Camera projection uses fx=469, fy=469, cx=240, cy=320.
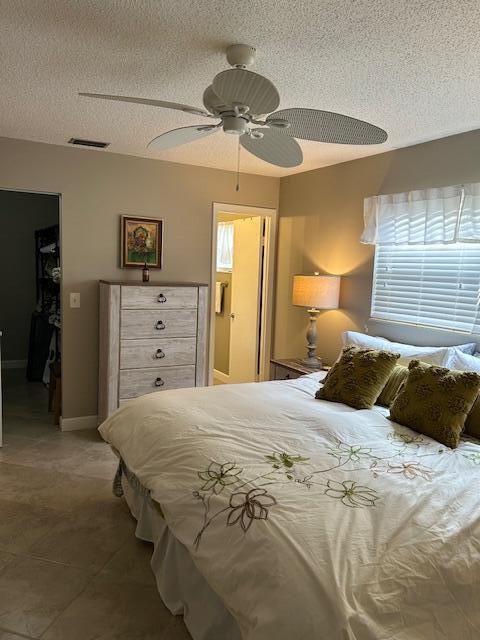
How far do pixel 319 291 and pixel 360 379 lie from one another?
4.27ft

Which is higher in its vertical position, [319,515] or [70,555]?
[319,515]

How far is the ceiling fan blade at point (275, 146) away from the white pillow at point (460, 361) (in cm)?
152

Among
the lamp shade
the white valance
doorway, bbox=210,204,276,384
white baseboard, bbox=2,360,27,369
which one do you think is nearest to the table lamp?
the lamp shade

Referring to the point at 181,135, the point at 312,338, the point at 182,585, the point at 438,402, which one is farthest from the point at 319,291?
the point at 182,585

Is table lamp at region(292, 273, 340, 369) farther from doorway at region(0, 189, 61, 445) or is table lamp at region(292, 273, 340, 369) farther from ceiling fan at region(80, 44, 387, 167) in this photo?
doorway at region(0, 189, 61, 445)

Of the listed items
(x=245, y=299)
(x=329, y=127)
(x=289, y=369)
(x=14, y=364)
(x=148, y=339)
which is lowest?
(x=14, y=364)

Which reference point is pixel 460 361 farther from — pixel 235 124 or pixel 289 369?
pixel 235 124

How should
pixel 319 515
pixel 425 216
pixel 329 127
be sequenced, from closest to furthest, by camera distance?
pixel 319 515 < pixel 329 127 < pixel 425 216

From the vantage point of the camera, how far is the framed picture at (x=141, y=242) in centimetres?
425

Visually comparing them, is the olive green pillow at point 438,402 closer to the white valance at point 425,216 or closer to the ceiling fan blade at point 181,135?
the white valance at point 425,216

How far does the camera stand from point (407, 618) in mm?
1237

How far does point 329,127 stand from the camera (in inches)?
77.4

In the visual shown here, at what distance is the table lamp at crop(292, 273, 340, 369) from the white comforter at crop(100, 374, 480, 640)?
1.58 metres

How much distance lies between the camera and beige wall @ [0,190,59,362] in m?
6.16
